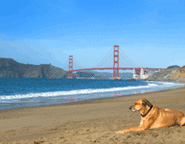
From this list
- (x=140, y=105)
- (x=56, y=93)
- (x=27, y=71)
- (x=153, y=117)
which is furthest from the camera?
(x=27, y=71)

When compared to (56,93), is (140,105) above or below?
above

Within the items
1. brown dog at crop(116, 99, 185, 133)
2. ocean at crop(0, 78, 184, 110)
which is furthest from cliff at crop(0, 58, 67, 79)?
brown dog at crop(116, 99, 185, 133)

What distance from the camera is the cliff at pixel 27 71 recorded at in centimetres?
13089

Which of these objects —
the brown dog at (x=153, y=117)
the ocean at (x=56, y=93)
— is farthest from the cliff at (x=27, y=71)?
the brown dog at (x=153, y=117)

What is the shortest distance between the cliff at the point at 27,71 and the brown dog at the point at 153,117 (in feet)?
430

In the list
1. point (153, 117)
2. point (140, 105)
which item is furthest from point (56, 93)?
point (140, 105)

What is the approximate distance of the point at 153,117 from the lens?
4.46 metres

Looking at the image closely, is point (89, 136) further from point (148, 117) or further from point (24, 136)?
point (24, 136)

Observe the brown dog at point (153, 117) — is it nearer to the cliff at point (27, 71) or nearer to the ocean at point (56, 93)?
the ocean at point (56, 93)

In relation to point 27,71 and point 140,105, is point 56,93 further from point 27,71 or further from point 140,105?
point 27,71

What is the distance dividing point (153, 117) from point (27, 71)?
137 meters

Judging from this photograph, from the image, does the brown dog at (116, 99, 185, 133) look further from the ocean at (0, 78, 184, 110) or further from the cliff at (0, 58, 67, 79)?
the cliff at (0, 58, 67, 79)

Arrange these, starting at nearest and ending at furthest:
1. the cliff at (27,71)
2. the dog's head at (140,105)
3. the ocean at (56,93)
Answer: the dog's head at (140,105)
the ocean at (56,93)
the cliff at (27,71)

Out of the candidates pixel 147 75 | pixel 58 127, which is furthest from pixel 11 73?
pixel 58 127
